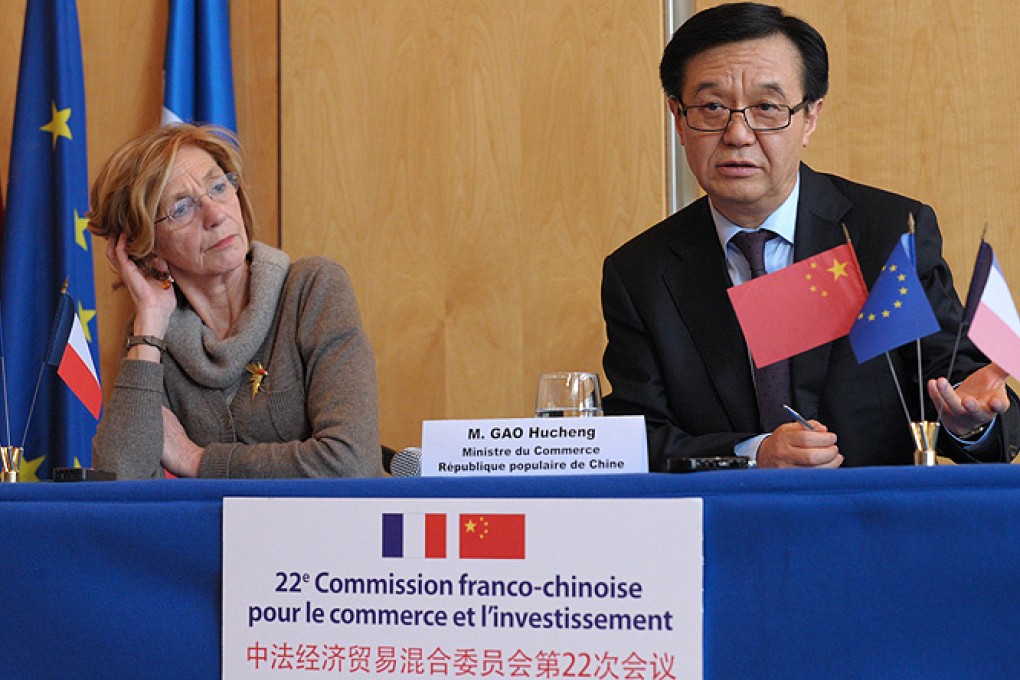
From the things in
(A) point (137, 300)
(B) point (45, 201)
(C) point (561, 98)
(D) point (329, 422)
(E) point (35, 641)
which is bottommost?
(E) point (35, 641)

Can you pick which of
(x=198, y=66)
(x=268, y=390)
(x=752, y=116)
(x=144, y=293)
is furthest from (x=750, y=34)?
(x=198, y=66)

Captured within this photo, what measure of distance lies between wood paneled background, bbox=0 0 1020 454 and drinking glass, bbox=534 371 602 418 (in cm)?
152

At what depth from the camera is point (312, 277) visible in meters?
2.21

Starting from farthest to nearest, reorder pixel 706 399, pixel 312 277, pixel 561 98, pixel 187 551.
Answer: pixel 561 98 < pixel 312 277 < pixel 706 399 < pixel 187 551

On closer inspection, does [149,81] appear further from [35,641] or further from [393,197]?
[35,641]

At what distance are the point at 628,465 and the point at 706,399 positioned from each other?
860 millimetres

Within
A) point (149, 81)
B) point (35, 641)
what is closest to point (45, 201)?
point (149, 81)

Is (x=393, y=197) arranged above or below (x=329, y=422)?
above

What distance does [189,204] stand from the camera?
222 centimetres

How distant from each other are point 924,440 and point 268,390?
1.25m

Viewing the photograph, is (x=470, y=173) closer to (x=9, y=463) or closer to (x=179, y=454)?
(x=179, y=454)

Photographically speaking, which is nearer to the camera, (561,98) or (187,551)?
(187,551)

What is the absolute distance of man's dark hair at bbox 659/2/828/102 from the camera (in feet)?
6.70

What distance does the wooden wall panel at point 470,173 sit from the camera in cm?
297
